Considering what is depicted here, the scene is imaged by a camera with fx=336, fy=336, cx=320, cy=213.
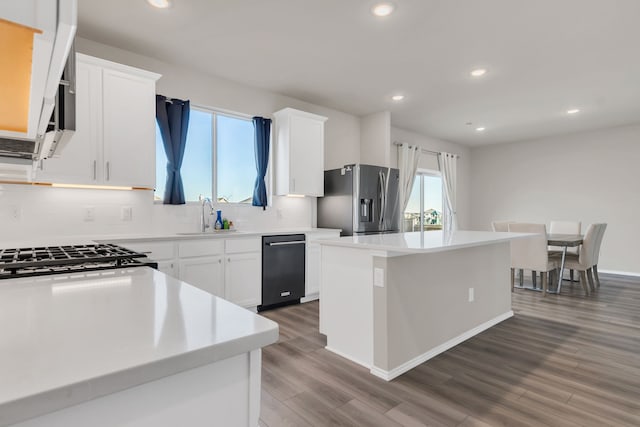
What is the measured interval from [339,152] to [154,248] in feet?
10.8

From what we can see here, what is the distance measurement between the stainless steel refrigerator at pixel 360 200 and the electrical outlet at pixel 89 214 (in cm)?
284

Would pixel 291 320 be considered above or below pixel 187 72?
below

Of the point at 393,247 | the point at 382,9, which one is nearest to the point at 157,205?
the point at 393,247

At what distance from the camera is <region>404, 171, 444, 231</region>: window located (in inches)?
278

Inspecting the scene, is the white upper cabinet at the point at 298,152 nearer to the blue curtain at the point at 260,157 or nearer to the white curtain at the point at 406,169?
the blue curtain at the point at 260,157

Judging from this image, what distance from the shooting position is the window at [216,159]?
394 centimetres

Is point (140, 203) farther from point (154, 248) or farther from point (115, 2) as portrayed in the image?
point (115, 2)

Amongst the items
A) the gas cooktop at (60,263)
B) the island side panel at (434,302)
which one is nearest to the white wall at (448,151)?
the island side panel at (434,302)

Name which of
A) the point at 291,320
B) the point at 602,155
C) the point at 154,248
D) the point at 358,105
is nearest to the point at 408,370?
the point at 291,320

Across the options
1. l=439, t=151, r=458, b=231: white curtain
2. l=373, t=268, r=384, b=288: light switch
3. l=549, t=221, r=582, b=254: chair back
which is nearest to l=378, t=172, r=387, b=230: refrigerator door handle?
l=373, t=268, r=384, b=288: light switch

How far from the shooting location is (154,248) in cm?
306

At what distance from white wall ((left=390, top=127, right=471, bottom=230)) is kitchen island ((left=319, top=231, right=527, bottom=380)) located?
12.8 feet

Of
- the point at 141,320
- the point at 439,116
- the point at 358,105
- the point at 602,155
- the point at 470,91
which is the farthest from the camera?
the point at 602,155

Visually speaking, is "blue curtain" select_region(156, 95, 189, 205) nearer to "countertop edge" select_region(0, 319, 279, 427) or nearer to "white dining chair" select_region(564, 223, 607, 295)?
"countertop edge" select_region(0, 319, 279, 427)
